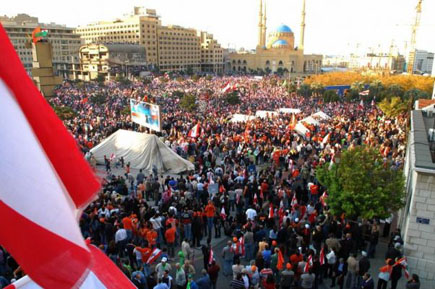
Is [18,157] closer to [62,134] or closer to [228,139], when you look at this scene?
A: [62,134]

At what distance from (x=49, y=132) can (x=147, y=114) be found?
1729cm

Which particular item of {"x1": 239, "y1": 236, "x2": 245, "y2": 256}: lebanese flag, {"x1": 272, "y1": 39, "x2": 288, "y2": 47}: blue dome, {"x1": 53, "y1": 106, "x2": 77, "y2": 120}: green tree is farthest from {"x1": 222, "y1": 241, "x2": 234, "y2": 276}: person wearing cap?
{"x1": 272, "y1": 39, "x2": 288, "y2": 47}: blue dome

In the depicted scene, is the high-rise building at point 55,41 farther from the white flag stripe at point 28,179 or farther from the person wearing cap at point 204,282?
the white flag stripe at point 28,179

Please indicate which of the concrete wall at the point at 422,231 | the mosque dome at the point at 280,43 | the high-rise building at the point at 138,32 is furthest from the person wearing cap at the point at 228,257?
the mosque dome at the point at 280,43

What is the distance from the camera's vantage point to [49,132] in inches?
122

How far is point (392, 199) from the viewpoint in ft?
34.9

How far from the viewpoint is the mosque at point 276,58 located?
125875mm

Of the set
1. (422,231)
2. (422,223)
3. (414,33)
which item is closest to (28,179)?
(422,223)

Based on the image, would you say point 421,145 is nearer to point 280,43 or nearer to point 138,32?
point 138,32

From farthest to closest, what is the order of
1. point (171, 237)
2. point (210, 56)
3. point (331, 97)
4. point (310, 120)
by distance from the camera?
point (210, 56), point (331, 97), point (310, 120), point (171, 237)

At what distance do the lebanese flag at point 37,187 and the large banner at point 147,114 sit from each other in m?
16.2

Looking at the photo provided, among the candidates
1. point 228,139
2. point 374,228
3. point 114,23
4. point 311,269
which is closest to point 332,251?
point 311,269

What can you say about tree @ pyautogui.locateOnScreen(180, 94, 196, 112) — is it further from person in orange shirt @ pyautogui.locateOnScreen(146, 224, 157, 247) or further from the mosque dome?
the mosque dome

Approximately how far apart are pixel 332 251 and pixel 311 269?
1051 mm
